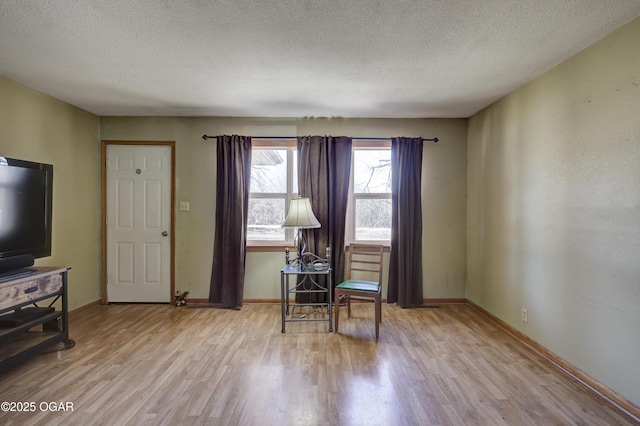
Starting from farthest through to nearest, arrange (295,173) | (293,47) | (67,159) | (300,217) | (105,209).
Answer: (295,173), (105,209), (67,159), (300,217), (293,47)

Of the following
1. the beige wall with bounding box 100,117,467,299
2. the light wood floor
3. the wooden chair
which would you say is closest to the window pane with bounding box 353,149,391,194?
the beige wall with bounding box 100,117,467,299

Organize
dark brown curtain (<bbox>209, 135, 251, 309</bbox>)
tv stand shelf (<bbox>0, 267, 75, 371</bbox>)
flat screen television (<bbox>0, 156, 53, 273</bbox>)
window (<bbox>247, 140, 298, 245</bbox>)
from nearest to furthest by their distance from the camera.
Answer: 1. tv stand shelf (<bbox>0, 267, 75, 371</bbox>)
2. flat screen television (<bbox>0, 156, 53, 273</bbox>)
3. dark brown curtain (<bbox>209, 135, 251, 309</bbox>)
4. window (<bbox>247, 140, 298, 245</bbox>)

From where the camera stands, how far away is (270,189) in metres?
4.15

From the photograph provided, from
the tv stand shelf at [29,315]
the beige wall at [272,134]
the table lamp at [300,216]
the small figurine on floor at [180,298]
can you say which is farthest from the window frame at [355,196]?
the tv stand shelf at [29,315]

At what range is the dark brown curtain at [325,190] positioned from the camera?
392 cm

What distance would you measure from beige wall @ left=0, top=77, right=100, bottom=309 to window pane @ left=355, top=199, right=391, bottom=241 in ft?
11.1

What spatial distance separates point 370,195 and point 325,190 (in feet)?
2.13

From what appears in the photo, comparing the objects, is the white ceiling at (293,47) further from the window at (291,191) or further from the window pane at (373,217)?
the window pane at (373,217)

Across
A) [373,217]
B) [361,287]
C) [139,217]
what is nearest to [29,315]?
[139,217]

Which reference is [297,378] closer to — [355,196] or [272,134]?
[355,196]

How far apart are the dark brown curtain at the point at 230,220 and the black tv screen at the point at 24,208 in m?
1.63

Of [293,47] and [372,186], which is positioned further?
[372,186]

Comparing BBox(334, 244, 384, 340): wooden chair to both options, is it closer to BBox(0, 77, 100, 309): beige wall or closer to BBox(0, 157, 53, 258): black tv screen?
BBox(0, 157, 53, 258): black tv screen

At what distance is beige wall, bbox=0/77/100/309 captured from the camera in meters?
2.97
